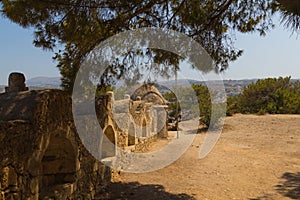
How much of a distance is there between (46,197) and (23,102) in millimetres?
1264

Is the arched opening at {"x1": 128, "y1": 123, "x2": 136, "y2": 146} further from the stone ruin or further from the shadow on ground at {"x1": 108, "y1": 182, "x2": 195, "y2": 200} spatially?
the shadow on ground at {"x1": 108, "y1": 182, "x2": 195, "y2": 200}

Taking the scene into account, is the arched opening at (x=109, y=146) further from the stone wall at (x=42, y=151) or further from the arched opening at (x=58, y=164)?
the arched opening at (x=58, y=164)

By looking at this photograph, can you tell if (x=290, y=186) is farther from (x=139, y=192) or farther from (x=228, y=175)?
(x=139, y=192)

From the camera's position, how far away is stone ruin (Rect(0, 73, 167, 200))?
9.69 feet

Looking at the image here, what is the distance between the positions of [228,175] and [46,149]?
4.88m

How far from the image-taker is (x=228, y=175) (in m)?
7.45

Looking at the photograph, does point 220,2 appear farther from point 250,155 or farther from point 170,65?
point 250,155

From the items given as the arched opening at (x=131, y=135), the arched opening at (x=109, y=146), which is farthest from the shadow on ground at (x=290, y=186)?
the arched opening at (x=131, y=135)

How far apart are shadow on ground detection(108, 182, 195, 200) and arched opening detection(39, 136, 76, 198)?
4.93 feet

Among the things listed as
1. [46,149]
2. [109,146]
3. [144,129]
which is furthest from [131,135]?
[46,149]

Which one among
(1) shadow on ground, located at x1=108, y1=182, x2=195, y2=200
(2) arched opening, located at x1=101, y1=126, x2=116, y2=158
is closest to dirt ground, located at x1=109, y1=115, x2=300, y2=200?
(1) shadow on ground, located at x1=108, y1=182, x2=195, y2=200

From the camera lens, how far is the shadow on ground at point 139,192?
5809 millimetres

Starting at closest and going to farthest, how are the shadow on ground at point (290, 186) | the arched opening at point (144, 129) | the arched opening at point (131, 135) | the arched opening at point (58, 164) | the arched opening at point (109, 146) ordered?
the arched opening at point (58, 164)
the shadow on ground at point (290, 186)
the arched opening at point (109, 146)
the arched opening at point (131, 135)
the arched opening at point (144, 129)

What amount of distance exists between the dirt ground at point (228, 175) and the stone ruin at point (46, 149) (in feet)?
3.07
